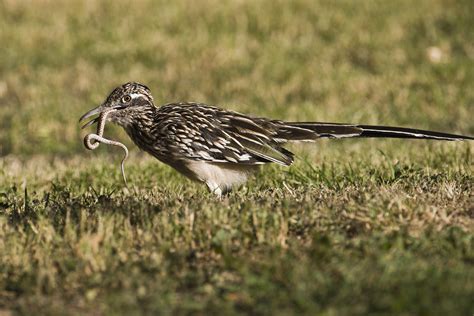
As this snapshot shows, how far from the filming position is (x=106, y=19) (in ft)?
54.2

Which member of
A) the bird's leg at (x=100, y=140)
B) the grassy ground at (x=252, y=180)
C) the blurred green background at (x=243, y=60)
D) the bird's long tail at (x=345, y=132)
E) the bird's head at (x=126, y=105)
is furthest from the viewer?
the blurred green background at (x=243, y=60)

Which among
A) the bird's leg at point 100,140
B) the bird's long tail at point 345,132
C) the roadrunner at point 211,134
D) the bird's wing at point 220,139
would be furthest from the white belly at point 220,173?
the bird's leg at point 100,140

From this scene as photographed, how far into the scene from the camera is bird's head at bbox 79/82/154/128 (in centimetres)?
806

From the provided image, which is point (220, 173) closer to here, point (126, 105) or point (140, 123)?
point (140, 123)

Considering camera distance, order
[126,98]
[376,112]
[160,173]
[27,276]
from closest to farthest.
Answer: [27,276] < [126,98] < [160,173] < [376,112]

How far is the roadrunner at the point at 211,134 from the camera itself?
7.62 metres

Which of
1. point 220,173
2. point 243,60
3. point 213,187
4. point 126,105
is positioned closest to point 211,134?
point 220,173

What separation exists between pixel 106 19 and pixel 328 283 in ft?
40.5

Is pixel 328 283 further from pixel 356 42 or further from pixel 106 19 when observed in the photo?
pixel 106 19

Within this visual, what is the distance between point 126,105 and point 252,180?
4.63ft

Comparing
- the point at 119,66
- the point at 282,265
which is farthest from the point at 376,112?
the point at 282,265

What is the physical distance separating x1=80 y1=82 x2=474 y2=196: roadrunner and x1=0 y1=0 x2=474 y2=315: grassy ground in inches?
10.6

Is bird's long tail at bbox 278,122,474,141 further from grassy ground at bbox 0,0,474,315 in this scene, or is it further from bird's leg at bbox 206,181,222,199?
bird's leg at bbox 206,181,222,199

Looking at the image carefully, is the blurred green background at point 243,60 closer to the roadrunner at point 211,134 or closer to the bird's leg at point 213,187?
the roadrunner at point 211,134
